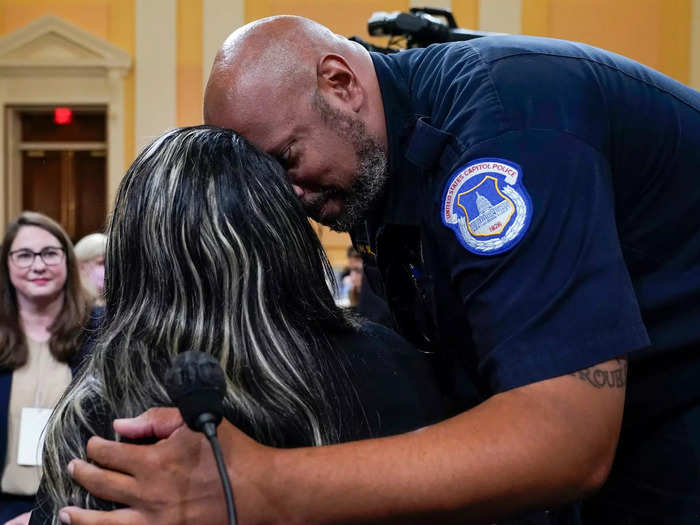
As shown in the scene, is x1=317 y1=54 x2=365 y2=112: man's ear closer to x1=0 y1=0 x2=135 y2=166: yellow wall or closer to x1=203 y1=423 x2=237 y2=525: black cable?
x1=203 y1=423 x2=237 y2=525: black cable

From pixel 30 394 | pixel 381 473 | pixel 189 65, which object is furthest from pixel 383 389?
pixel 189 65

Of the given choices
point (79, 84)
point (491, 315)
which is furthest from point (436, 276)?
point (79, 84)

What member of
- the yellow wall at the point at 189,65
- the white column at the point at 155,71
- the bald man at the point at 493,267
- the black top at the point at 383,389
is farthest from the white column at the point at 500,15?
the black top at the point at 383,389

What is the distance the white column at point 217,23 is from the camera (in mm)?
8664

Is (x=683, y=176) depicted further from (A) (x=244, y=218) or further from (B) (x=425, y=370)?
(A) (x=244, y=218)

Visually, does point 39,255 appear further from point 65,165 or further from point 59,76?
point 65,165

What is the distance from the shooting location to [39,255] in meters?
3.02

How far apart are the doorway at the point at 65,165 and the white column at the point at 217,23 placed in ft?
4.65

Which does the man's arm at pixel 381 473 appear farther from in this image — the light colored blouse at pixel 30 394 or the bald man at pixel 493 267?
the light colored blouse at pixel 30 394

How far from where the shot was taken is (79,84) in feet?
29.2

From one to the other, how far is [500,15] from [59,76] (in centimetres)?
463

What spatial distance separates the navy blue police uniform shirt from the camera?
0.94 meters

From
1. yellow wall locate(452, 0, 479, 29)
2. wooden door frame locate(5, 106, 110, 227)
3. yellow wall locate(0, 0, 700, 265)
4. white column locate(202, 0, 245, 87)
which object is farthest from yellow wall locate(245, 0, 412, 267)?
A: wooden door frame locate(5, 106, 110, 227)

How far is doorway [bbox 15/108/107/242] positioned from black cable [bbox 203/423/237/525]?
28.9 feet
